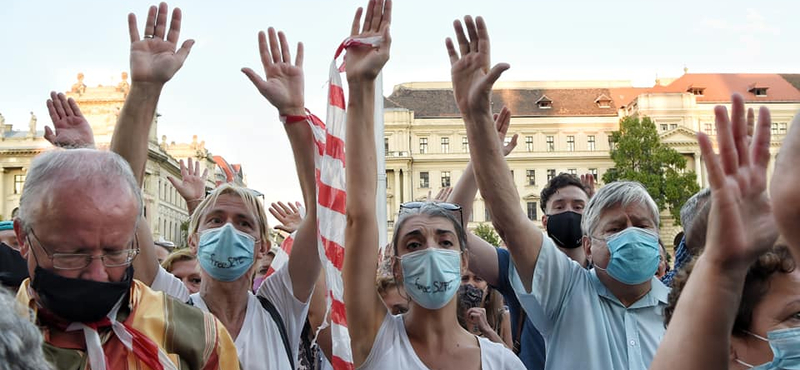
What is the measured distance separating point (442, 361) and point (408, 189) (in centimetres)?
6258

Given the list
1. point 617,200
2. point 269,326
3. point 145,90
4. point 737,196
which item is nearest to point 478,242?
point 617,200

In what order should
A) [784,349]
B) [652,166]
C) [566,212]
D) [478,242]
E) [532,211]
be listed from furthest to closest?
[532,211] < [652,166] < [566,212] < [478,242] < [784,349]

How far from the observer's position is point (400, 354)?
2.92 metres

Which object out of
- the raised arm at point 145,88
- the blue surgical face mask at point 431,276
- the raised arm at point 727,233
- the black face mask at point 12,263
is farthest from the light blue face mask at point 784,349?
the black face mask at point 12,263

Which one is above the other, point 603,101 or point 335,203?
point 603,101

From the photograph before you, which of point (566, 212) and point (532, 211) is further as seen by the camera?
point (532, 211)

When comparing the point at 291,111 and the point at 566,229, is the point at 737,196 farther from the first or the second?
the point at 566,229

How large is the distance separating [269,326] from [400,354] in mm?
658

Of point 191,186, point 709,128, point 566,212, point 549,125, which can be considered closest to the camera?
point 191,186

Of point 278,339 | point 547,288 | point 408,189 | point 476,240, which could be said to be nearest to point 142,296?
point 278,339

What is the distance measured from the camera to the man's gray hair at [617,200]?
358cm

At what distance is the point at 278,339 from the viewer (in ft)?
10.7

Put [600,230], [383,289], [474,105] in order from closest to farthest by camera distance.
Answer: [474,105]
[600,230]
[383,289]

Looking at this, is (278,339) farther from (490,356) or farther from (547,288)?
(547,288)
